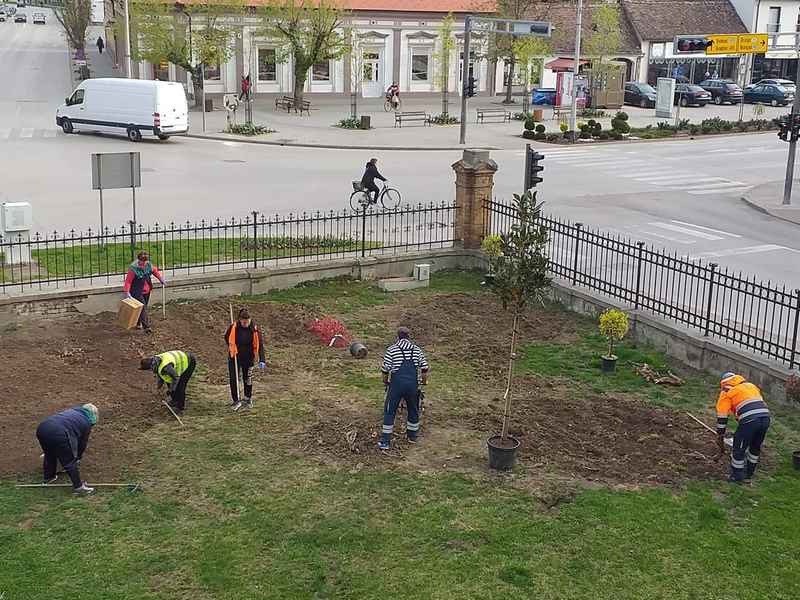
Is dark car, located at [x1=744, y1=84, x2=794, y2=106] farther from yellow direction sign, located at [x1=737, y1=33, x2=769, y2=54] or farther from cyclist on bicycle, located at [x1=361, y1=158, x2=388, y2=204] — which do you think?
cyclist on bicycle, located at [x1=361, y1=158, x2=388, y2=204]

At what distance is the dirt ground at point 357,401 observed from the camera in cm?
1072

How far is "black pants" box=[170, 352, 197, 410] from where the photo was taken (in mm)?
11852

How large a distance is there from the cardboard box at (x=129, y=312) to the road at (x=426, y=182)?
7.53 metres

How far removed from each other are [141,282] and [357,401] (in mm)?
4322

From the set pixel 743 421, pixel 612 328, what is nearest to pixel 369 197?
pixel 612 328

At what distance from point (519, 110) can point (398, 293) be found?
126 feet

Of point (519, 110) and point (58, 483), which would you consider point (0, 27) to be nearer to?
point (519, 110)

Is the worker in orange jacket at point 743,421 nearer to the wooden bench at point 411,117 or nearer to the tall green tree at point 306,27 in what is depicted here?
the wooden bench at point 411,117

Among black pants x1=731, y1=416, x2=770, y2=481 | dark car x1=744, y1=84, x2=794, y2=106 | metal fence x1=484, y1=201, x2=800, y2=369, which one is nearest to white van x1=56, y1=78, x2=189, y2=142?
metal fence x1=484, y1=201, x2=800, y2=369

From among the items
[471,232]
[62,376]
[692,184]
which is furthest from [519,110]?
[62,376]

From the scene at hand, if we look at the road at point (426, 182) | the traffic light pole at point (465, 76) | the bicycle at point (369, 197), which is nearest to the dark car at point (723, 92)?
the road at point (426, 182)

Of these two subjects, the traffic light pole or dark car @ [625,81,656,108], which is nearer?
the traffic light pole

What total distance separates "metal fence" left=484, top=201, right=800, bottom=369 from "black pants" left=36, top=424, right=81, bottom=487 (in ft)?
24.9

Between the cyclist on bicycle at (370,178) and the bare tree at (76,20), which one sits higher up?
the bare tree at (76,20)
